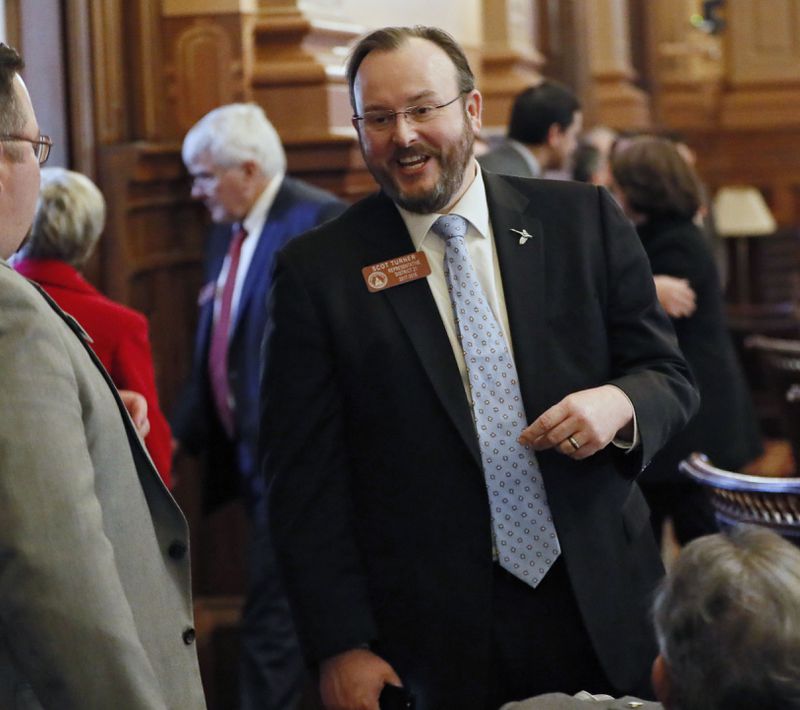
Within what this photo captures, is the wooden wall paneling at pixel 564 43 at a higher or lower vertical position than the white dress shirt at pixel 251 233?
higher

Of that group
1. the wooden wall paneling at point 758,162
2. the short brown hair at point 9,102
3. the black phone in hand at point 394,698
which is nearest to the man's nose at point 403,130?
the short brown hair at point 9,102

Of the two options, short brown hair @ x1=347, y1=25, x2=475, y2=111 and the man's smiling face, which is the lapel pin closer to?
the man's smiling face

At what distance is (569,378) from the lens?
2.28 m

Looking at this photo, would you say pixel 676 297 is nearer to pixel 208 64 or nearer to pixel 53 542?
pixel 208 64

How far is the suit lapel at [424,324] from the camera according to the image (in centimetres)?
225

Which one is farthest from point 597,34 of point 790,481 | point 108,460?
point 108,460

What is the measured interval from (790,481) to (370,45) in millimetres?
1240

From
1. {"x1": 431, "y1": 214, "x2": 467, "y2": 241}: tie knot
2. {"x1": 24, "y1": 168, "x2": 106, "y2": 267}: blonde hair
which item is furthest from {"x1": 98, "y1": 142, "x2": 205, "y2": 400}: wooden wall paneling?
{"x1": 431, "y1": 214, "x2": 467, "y2": 241}: tie knot

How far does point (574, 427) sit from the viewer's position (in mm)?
2092

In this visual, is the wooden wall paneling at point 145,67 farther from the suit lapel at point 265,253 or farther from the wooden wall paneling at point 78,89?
the suit lapel at point 265,253

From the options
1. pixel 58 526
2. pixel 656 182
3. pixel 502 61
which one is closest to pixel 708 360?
pixel 656 182

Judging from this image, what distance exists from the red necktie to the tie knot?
79.5 inches

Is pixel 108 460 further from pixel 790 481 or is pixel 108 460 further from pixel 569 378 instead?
pixel 790 481

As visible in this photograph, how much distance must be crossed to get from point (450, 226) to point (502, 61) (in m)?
5.01
